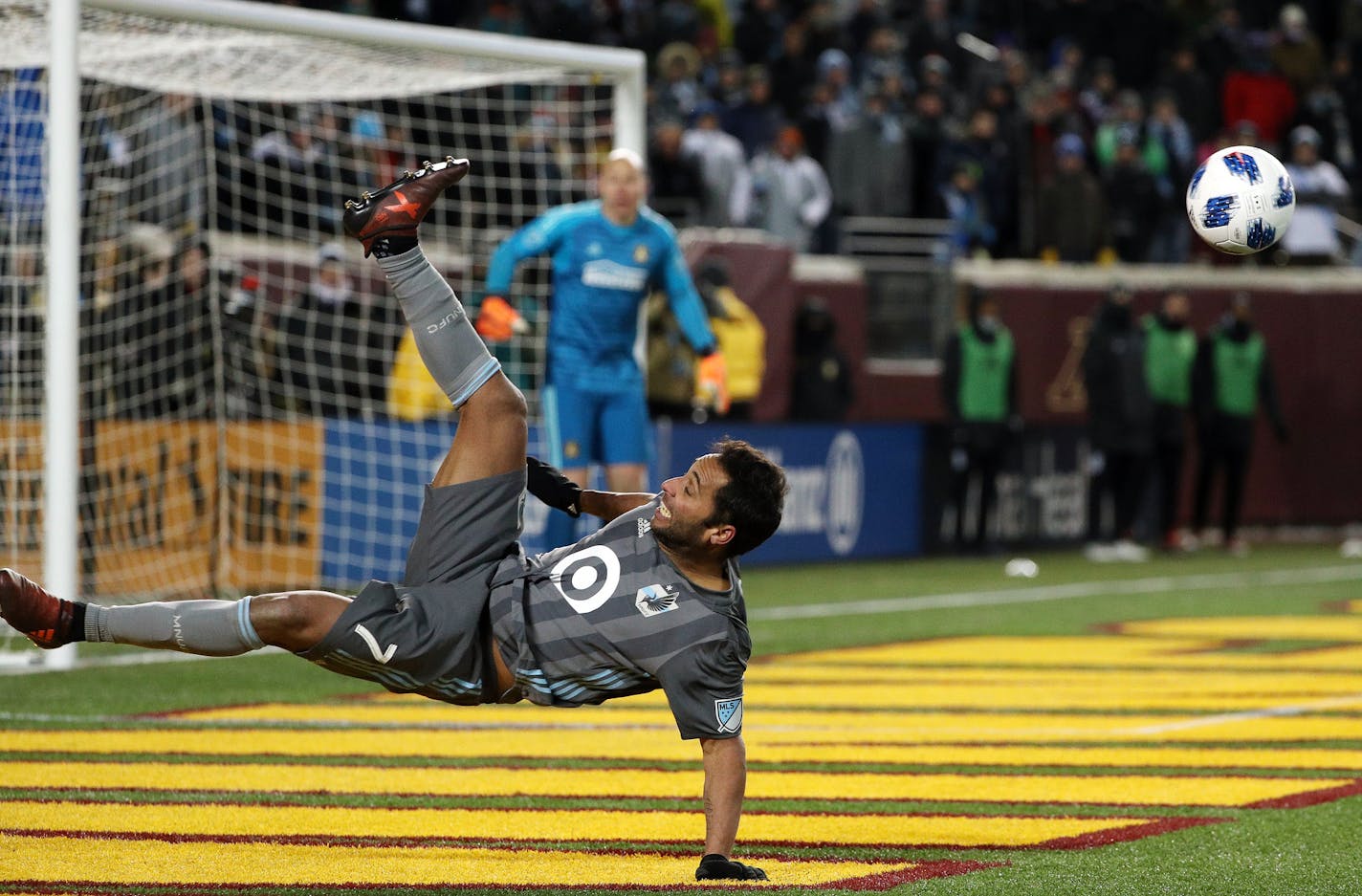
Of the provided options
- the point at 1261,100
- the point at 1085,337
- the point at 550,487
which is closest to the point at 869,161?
the point at 1085,337

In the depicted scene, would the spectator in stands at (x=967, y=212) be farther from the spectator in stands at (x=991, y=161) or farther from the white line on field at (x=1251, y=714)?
the white line on field at (x=1251, y=714)

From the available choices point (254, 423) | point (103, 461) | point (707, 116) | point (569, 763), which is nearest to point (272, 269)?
point (254, 423)

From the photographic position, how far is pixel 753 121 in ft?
67.1

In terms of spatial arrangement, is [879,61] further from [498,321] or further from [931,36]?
[498,321]

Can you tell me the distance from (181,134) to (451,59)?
2283mm

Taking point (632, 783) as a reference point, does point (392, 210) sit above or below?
above

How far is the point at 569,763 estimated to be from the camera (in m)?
8.10

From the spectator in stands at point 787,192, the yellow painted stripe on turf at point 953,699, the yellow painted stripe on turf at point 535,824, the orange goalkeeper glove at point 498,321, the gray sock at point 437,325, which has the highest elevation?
the spectator in stands at point 787,192

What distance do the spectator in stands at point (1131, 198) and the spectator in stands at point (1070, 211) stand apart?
395 millimetres

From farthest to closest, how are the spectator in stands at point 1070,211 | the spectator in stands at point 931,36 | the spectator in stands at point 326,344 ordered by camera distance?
1. the spectator in stands at point 931,36
2. the spectator in stands at point 1070,211
3. the spectator in stands at point 326,344

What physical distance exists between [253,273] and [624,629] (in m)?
9.94

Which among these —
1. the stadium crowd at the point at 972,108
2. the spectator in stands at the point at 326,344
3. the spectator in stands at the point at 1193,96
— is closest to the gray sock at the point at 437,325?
the spectator in stands at the point at 326,344

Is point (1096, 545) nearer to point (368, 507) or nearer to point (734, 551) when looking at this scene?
point (368, 507)

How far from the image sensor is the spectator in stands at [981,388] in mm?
19250
